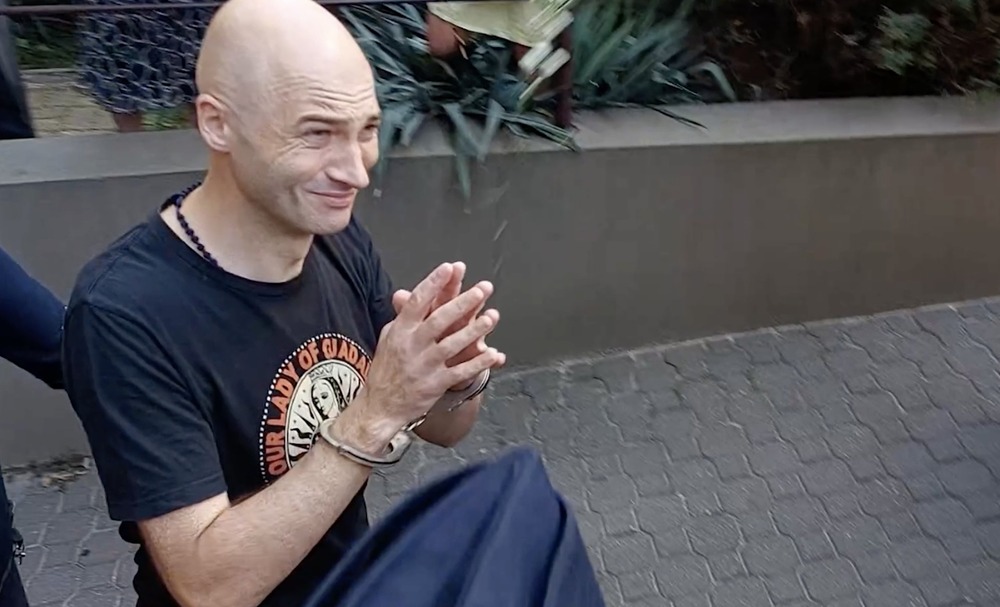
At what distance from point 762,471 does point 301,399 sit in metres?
2.38

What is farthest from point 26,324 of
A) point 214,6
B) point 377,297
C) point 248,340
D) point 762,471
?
point 762,471

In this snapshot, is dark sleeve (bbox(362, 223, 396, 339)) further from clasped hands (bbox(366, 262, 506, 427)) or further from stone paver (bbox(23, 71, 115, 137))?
stone paver (bbox(23, 71, 115, 137))

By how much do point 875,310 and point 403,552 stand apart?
12.0 ft

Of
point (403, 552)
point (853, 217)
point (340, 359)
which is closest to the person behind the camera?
point (403, 552)

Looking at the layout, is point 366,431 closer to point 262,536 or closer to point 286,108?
point 262,536

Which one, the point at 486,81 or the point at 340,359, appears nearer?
the point at 340,359

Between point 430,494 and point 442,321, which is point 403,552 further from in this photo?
point 442,321

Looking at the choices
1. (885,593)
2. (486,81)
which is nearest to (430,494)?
(885,593)

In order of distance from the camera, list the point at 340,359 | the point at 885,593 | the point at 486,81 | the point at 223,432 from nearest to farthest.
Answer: the point at 223,432 → the point at 340,359 → the point at 885,593 → the point at 486,81

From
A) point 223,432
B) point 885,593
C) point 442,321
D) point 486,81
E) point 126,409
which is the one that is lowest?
point 885,593

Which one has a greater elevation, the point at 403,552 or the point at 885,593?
the point at 403,552

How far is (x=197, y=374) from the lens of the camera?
1.56m

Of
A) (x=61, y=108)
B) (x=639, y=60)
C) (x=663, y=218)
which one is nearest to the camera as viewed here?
(x=663, y=218)

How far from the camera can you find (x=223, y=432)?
5.32 ft
